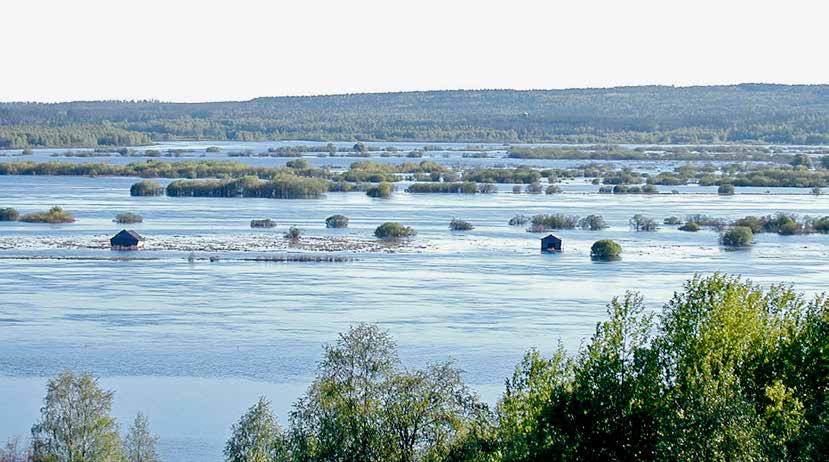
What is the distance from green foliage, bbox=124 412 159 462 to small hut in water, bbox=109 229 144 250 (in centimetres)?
1905

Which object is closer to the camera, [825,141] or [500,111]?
[825,141]

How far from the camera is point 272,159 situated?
87.7 m

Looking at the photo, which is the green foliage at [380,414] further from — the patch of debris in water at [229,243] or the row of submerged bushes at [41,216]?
the row of submerged bushes at [41,216]

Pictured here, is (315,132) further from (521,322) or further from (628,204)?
(521,322)

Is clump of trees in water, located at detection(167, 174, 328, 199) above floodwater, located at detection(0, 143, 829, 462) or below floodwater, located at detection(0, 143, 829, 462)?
below

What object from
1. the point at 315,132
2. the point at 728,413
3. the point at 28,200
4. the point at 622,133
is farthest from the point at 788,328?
the point at 315,132

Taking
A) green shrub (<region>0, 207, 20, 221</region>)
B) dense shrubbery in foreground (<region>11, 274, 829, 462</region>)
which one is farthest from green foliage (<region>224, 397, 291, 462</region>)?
green shrub (<region>0, 207, 20, 221</region>)

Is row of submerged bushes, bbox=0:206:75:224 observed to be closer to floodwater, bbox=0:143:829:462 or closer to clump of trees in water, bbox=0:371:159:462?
floodwater, bbox=0:143:829:462

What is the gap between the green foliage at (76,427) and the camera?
46.4ft

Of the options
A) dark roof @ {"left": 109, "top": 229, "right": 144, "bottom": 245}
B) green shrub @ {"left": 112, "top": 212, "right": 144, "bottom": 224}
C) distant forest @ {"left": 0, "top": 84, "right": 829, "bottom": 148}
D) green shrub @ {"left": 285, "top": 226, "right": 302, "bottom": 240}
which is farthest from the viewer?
distant forest @ {"left": 0, "top": 84, "right": 829, "bottom": 148}

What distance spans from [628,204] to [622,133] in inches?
2756

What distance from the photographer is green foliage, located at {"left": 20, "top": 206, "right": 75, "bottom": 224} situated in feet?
135

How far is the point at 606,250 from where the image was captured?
1288 inches

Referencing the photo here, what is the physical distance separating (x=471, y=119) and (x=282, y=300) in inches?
4384
